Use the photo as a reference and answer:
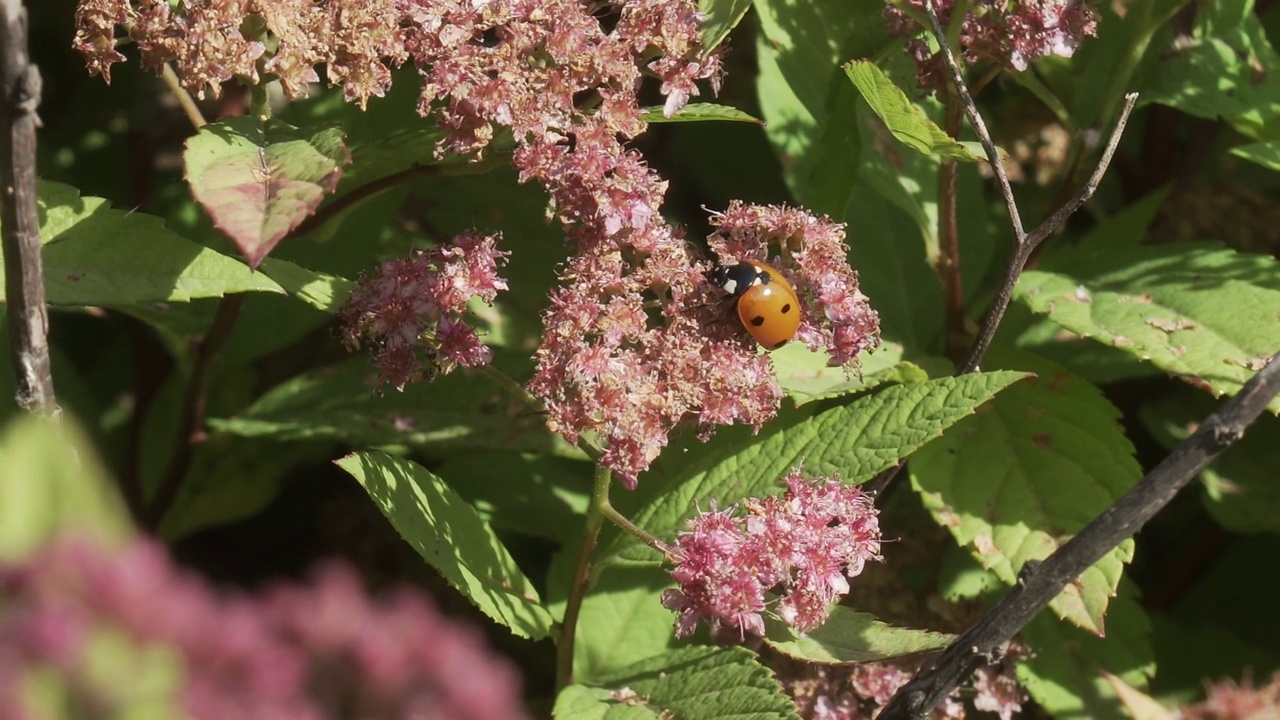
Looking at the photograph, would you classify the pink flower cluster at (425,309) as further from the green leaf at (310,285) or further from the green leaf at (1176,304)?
the green leaf at (1176,304)

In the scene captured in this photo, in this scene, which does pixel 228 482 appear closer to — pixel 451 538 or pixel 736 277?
pixel 451 538

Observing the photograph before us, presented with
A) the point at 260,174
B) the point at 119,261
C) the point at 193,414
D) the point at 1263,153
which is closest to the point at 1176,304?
the point at 1263,153

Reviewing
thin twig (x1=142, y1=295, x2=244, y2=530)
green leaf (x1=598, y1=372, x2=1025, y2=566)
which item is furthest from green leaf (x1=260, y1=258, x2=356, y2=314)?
green leaf (x1=598, y1=372, x2=1025, y2=566)

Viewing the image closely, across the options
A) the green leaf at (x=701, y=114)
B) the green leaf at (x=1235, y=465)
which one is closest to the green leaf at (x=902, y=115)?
the green leaf at (x=701, y=114)

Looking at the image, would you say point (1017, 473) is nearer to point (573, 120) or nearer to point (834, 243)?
point (834, 243)

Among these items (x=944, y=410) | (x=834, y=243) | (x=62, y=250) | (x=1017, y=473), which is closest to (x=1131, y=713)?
(x=1017, y=473)

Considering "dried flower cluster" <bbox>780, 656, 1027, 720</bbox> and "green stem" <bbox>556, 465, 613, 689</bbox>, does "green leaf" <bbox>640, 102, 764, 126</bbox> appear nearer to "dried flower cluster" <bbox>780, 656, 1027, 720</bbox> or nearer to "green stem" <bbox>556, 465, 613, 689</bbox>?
"green stem" <bbox>556, 465, 613, 689</bbox>
